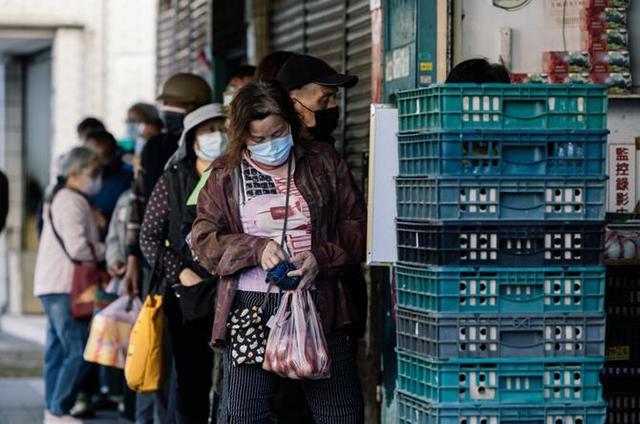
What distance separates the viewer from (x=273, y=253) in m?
6.10

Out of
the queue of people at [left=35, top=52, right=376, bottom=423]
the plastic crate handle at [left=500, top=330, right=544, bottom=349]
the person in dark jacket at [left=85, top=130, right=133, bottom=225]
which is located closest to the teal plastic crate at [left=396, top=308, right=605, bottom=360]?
the plastic crate handle at [left=500, top=330, right=544, bottom=349]

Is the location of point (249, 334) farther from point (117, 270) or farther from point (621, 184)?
point (117, 270)

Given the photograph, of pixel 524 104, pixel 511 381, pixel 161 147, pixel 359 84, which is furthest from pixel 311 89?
pixel 359 84

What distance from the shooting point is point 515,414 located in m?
5.55

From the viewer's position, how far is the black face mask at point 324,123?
277 inches

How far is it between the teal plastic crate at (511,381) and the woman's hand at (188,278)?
92.2 inches

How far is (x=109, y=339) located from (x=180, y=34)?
269 inches

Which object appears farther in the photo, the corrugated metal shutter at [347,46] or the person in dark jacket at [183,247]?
the corrugated metal shutter at [347,46]

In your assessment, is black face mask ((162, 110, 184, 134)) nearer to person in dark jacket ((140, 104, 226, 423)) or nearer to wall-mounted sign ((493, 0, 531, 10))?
person in dark jacket ((140, 104, 226, 423))

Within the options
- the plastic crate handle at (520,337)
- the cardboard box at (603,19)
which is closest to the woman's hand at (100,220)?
the cardboard box at (603,19)

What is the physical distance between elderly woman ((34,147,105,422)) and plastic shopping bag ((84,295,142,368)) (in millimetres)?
960

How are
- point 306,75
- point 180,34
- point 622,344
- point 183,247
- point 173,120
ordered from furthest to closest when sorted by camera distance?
point 180,34, point 173,120, point 183,247, point 622,344, point 306,75

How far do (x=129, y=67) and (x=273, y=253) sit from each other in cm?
1354

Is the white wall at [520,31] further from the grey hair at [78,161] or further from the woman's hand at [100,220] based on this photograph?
the woman's hand at [100,220]
